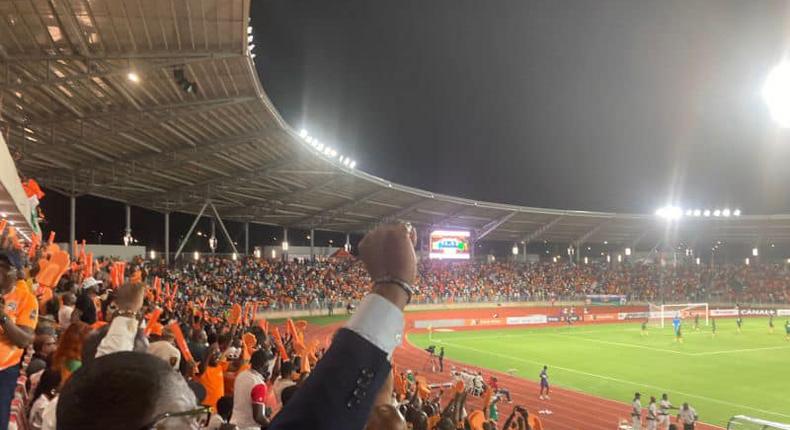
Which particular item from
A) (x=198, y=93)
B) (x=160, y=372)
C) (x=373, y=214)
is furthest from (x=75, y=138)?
(x=373, y=214)

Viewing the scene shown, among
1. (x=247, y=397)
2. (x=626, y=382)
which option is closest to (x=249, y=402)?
(x=247, y=397)

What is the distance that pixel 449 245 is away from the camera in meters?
56.4

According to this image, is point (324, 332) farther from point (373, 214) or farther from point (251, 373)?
point (251, 373)

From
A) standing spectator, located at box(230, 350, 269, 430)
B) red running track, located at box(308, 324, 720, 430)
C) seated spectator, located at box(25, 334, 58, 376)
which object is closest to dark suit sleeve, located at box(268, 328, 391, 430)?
standing spectator, located at box(230, 350, 269, 430)

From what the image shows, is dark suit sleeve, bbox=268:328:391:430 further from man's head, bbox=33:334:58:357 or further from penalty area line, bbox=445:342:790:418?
penalty area line, bbox=445:342:790:418

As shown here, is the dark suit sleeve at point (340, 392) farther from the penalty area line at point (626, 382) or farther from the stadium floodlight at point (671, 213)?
the stadium floodlight at point (671, 213)

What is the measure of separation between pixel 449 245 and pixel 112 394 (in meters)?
55.6

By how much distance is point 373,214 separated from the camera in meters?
51.4

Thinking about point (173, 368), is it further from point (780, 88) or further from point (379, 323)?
point (780, 88)

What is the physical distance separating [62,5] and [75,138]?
436 inches

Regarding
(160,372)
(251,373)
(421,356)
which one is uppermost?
(160,372)

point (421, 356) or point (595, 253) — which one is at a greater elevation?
point (595, 253)

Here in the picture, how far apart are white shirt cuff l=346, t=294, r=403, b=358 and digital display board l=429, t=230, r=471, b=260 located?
54.4 m

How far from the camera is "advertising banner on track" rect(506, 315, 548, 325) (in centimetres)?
4825
